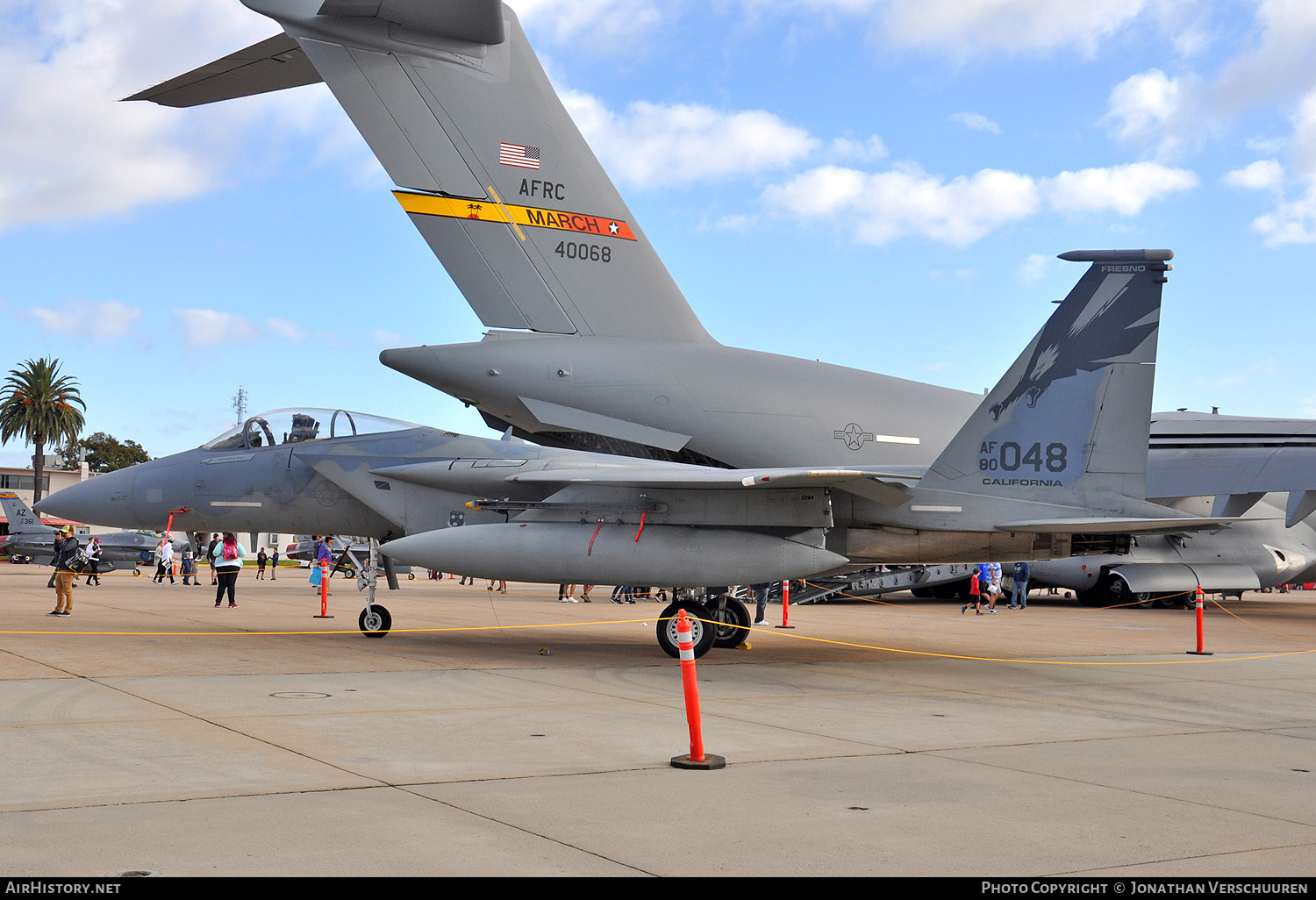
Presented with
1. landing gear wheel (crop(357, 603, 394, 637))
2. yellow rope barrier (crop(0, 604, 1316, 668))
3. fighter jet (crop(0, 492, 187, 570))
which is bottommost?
yellow rope barrier (crop(0, 604, 1316, 668))

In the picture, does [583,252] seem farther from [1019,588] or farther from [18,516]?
[18,516]

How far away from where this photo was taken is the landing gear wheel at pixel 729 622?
12219 millimetres

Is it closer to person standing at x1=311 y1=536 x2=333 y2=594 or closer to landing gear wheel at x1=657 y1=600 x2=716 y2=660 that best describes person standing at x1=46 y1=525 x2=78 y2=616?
person standing at x1=311 y1=536 x2=333 y2=594

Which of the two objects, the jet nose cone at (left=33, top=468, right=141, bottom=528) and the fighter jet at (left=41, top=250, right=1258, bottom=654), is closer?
the fighter jet at (left=41, top=250, right=1258, bottom=654)

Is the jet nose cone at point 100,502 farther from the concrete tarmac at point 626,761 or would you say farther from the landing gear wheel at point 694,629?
the landing gear wheel at point 694,629

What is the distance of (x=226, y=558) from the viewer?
19.2m

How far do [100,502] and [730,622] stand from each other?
307 inches

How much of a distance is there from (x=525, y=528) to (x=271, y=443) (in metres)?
3.80

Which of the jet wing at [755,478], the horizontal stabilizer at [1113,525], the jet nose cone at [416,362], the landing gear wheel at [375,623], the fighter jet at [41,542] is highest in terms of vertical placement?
the jet nose cone at [416,362]

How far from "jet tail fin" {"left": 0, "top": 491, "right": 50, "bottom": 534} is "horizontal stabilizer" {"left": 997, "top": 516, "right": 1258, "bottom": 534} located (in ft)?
114

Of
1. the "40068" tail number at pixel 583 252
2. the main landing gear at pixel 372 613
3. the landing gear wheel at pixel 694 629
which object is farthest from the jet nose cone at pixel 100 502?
the landing gear wheel at pixel 694 629

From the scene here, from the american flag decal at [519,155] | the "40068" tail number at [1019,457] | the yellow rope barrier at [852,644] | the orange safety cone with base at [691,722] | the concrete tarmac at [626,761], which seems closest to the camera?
the concrete tarmac at [626,761]

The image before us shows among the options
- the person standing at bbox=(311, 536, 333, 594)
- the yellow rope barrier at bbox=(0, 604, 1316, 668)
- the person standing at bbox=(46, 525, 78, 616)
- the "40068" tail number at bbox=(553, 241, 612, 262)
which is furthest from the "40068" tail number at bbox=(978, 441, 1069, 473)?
the person standing at bbox=(46, 525, 78, 616)

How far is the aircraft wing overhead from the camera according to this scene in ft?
43.3
